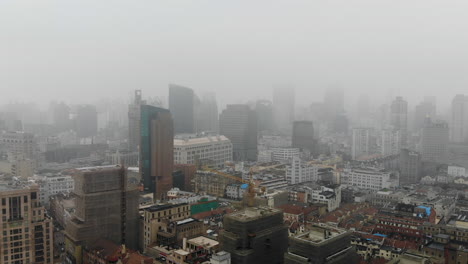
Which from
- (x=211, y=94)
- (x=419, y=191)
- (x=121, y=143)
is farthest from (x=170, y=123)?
(x=211, y=94)

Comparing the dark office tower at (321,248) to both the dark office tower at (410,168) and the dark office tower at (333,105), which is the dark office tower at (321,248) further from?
the dark office tower at (333,105)

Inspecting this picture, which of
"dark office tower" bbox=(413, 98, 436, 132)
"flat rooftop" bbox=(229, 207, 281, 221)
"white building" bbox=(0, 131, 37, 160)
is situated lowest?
"flat rooftop" bbox=(229, 207, 281, 221)

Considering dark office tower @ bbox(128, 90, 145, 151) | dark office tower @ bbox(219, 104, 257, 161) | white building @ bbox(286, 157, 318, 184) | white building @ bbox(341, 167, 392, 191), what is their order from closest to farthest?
white building @ bbox(341, 167, 392, 191) < white building @ bbox(286, 157, 318, 184) < dark office tower @ bbox(128, 90, 145, 151) < dark office tower @ bbox(219, 104, 257, 161)

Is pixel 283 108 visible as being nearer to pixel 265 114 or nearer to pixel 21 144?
pixel 265 114

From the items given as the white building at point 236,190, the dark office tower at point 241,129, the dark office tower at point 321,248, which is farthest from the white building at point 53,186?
the dark office tower at point 241,129

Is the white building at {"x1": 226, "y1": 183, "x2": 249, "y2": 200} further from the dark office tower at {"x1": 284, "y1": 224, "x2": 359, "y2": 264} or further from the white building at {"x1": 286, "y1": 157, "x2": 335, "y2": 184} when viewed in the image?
the dark office tower at {"x1": 284, "y1": 224, "x2": 359, "y2": 264}

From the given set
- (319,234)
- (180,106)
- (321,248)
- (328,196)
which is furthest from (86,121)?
(321,248)

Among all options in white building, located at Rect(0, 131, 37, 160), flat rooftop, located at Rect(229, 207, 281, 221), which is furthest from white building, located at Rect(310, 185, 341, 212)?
white building, located at Rect(0, 131, 37, 160)
